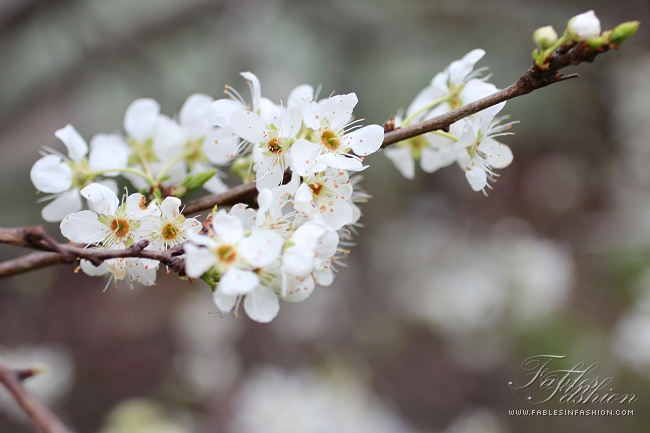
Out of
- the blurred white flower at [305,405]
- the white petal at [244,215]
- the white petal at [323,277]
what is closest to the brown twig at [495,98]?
the white petal at [244,215]

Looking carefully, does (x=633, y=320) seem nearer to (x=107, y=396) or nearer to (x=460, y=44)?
(x=460, y=44)

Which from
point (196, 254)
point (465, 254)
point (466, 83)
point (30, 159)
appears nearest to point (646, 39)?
point (465, 254)

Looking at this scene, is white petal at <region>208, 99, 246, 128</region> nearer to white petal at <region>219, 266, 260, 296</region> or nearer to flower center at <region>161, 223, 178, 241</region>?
flower center at <region>161, 223, 178, 241</region>

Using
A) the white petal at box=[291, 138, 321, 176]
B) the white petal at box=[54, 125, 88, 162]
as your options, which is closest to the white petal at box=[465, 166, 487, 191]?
the white petal at box=[291, 138, 321, 176]

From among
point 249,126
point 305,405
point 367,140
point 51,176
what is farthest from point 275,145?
point 305,405

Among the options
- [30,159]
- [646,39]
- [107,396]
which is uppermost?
[646,39]

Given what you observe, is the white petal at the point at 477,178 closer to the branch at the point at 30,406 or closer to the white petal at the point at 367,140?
the white petal at the point at 367,140
